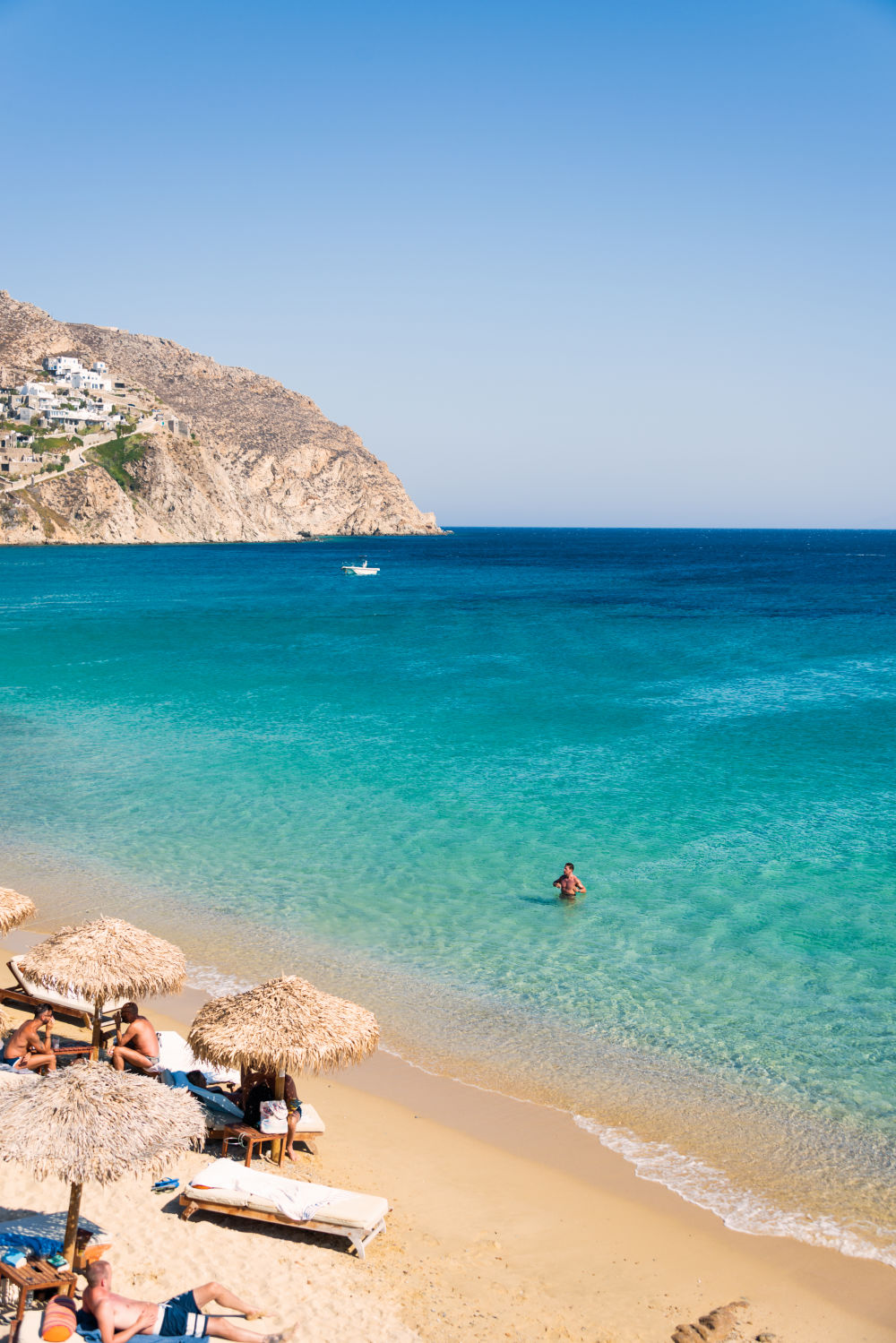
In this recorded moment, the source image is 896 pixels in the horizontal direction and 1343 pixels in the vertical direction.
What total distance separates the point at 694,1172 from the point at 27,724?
23478 millimetres

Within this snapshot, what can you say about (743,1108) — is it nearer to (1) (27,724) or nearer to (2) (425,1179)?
(2) (425,1179)

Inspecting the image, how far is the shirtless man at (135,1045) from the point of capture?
9016mm

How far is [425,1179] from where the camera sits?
831cm

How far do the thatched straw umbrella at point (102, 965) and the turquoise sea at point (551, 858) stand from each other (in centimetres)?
270

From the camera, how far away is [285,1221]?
7168mm

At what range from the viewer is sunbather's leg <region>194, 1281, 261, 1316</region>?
6.15m

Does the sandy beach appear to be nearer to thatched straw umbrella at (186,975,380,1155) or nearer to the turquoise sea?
the turquoise sea

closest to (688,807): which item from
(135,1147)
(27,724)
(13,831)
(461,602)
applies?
(13,831)

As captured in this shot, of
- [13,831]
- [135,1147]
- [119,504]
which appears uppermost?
[119,504]

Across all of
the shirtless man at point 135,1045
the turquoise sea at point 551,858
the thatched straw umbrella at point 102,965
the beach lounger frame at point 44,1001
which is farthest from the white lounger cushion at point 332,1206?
the beach lounger frame at point 44,1001

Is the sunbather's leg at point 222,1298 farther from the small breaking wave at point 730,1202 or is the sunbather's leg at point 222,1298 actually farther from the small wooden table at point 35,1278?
the small breaking wave at point 730,1202

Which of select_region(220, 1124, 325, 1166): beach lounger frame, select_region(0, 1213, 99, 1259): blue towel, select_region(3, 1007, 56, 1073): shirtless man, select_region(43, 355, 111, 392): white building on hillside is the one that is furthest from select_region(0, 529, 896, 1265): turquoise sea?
select_region(43, 355, 111, 392): white building on hillside

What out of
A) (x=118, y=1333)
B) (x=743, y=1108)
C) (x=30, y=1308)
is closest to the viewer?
(x=118, y=1333)

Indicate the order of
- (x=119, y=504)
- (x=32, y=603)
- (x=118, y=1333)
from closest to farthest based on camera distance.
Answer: (x=118, y=1333) → (x=32, y=603) → (x=119, y=504)
